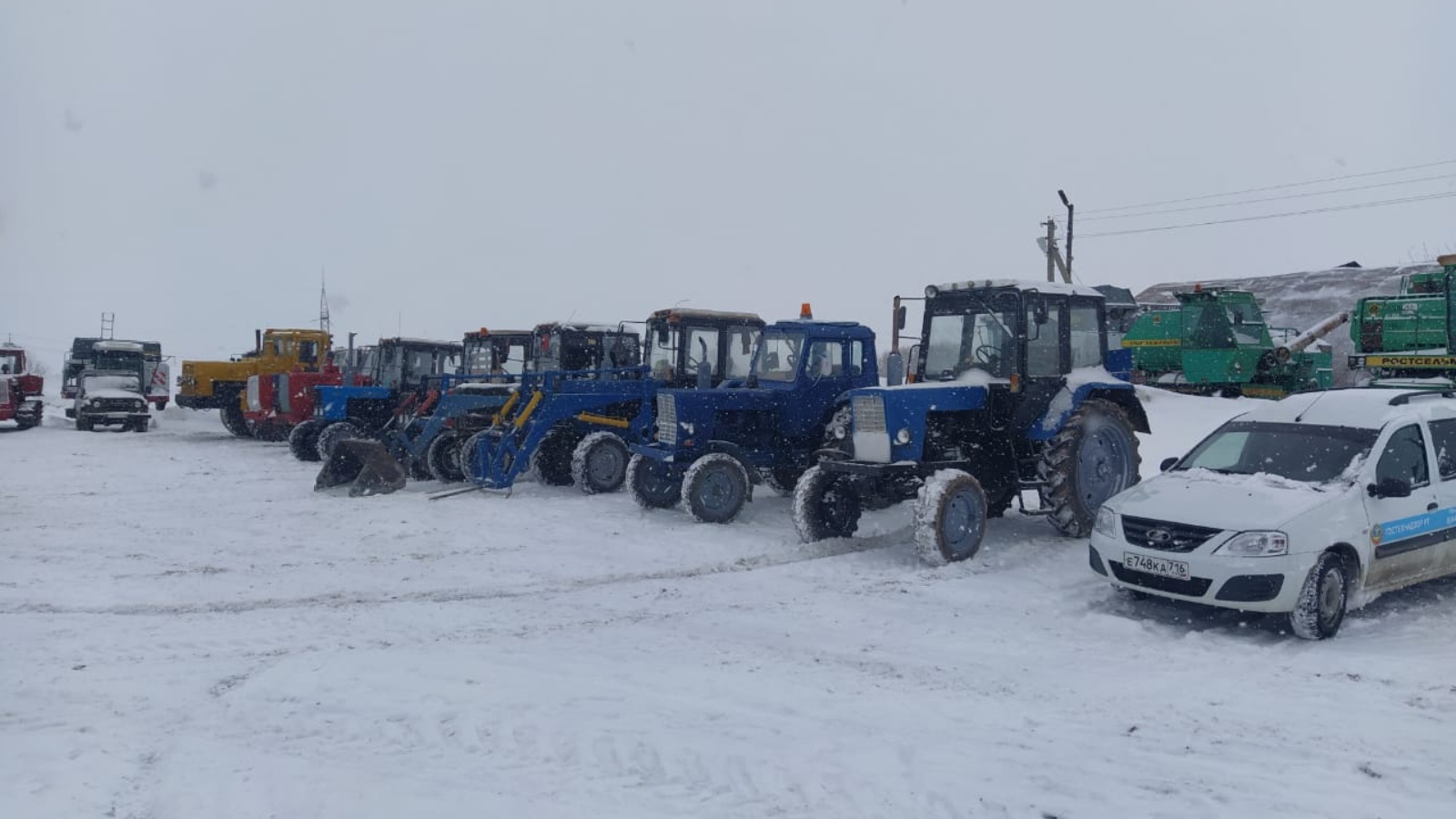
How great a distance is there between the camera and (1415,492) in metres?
6.46

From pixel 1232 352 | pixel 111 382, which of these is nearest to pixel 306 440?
pixel 111 382

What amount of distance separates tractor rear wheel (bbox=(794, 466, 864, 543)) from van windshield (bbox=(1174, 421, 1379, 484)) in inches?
116

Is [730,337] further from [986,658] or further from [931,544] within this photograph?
[986,658]

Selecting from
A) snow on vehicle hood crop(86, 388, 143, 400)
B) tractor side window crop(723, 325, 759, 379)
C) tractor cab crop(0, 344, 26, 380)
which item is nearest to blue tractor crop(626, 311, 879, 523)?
tractor side window crop(723, 325, 759, 379)

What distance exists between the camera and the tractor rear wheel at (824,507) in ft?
29.3

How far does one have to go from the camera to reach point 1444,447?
6.83 m

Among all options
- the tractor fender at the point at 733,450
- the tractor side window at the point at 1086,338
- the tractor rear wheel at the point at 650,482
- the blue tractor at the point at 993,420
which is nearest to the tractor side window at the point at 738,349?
the tractor fender at the point at 733,450

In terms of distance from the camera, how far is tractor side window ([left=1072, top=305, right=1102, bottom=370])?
9.23m

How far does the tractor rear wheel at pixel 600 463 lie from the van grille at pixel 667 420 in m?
1.30

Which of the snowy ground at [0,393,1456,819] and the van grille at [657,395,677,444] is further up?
the van grille at [657,395,677,444]

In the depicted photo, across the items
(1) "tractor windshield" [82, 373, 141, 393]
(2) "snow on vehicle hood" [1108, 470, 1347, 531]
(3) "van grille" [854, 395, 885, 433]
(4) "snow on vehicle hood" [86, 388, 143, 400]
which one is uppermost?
(1) "tractor windshield" [82, 373, 141, 393]

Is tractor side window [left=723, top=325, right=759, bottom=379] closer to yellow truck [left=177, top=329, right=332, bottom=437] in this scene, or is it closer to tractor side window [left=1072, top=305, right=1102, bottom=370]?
tractor side window [left=1072, top=305, right=1102, bottom=370]

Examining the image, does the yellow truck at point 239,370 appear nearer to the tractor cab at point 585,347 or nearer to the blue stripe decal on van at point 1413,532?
the tractor cab at point 585,347

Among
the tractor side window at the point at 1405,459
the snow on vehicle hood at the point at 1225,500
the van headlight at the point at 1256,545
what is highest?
the tractor side window at the point at 1405,459
